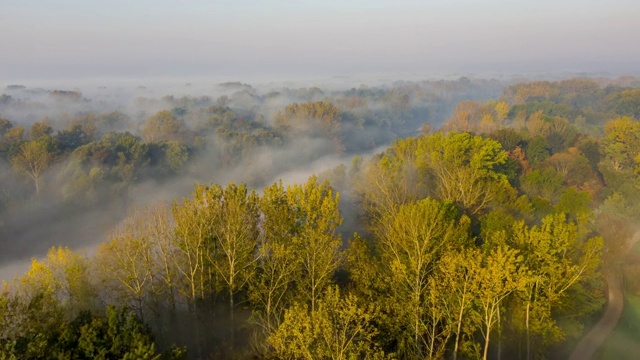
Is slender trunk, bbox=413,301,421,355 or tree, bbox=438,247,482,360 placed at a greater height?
tree, bbox=438,247,482,360

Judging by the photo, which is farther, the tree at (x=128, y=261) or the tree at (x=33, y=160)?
the tree at (x=33, y=160)

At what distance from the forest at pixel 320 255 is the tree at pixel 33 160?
31 centimetres

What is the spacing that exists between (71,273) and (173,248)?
5911 mm

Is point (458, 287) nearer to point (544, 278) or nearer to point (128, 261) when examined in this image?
point (544, 278)

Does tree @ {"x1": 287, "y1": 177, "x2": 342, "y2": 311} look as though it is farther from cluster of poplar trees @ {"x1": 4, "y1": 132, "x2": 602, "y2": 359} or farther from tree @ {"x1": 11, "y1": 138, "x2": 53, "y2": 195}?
tree @ {"x1": 11, "y1": 138, "x2": 53, "y2": 195}

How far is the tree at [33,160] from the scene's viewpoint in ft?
225

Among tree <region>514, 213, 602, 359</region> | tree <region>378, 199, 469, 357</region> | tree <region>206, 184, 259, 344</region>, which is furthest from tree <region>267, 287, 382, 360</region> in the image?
tree <region>514, 213, 602, 359</region>

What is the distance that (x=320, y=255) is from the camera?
26250 millimetres

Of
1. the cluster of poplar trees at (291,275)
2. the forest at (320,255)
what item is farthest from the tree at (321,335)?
the cluster of poplar trees at (291,275)

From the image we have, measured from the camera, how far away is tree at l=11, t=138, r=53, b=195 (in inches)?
A: 2704

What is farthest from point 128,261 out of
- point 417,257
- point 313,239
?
point 417,257

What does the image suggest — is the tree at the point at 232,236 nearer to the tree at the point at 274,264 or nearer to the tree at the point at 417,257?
the tree at the point at 274,264

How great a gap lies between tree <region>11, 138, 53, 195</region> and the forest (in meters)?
0.31

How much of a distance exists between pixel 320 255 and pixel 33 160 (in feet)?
208
